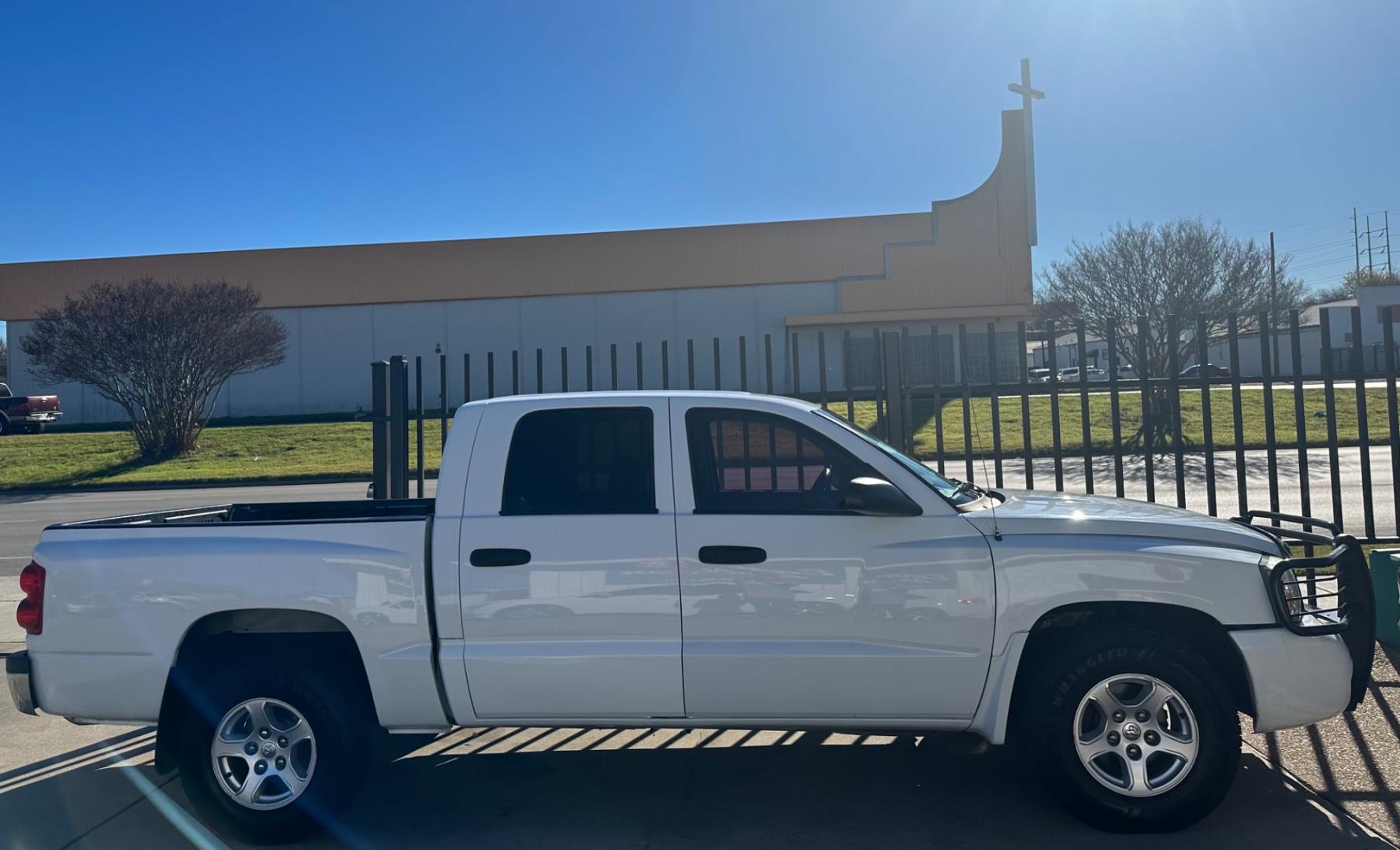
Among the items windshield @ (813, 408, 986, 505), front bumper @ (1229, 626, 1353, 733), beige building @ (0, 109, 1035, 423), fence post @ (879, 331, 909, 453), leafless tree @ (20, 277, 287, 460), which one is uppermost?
beige building @ (0, 109, 1035, 423)

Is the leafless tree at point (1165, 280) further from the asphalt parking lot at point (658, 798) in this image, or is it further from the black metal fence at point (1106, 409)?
the asphalt parking lot at point (658, 798)

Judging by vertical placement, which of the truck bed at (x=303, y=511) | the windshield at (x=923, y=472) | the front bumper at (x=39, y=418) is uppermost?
the front bumper at (x=39, y=418)

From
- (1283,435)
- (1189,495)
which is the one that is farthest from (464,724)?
(1283,435)

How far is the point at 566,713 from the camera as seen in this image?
14.7 feet

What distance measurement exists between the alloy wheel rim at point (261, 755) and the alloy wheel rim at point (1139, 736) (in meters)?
3.30

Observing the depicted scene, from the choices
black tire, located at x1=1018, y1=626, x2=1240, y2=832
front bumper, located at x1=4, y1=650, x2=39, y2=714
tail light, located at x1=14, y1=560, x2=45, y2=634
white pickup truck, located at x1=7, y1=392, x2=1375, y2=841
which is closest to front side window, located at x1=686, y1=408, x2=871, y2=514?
white pickup truck, located at x1=7, y1=392, x2=1375, y2=841

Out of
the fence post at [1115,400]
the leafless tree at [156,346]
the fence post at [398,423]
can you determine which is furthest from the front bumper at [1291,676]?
the leafless tree at [156,346]

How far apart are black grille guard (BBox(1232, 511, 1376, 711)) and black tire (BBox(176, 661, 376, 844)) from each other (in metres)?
3.93

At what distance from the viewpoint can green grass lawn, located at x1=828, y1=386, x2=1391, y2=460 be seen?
24047 mm

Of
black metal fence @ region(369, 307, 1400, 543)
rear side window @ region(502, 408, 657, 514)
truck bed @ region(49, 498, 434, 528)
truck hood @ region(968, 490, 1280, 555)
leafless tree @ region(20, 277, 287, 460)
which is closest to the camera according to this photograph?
truck hood @ region(968, 490, 1280, 555)

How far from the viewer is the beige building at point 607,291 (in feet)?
124

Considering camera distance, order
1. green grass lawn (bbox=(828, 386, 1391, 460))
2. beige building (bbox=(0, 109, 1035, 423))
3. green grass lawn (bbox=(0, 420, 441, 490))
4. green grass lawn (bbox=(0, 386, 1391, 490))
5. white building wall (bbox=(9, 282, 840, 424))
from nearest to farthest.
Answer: green grass lawn (bbox=(828, 386, 1391, 460)) < green grass lawn (bbox=(0, 386, 1391, 490)) < green grass lawn (bbox=(0, 420, 441, 490)) < beige building (bbox=(0, 109, 1035, 423)) < white building wall (bbox=(9, 282, 840, 424))

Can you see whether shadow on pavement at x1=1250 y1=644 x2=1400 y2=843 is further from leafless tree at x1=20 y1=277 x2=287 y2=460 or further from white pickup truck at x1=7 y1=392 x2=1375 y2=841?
leafless tree at x1=20 y1=277 x2=287 y2=460

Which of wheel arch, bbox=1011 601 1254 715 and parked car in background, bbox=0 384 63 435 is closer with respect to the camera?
wheel arch, bbox=1011 601 1254 715
